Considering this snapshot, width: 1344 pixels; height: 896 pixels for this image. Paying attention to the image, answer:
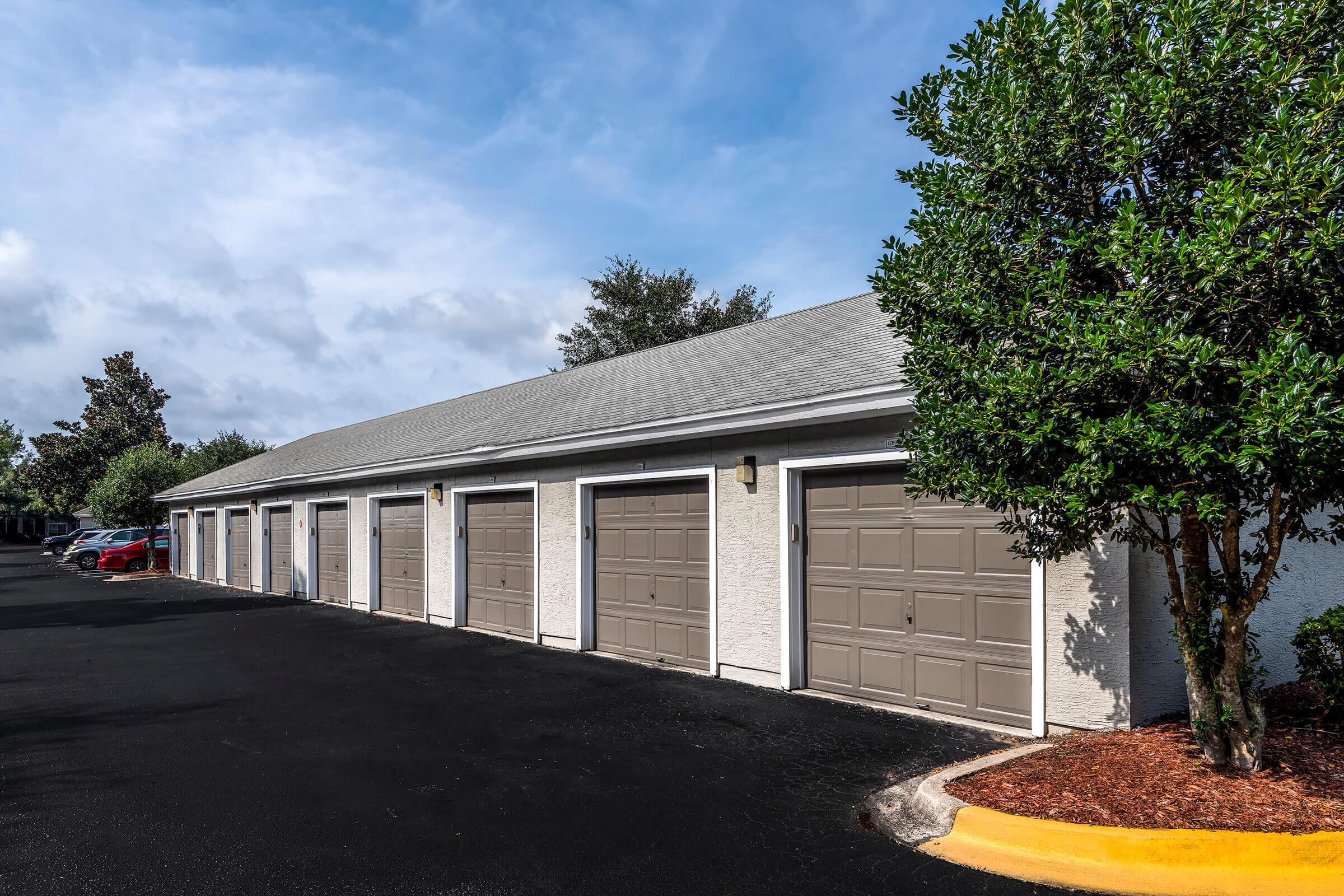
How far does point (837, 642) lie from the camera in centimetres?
761

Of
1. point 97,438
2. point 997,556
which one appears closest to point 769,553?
point 997,556

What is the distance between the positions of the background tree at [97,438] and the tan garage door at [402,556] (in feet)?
141

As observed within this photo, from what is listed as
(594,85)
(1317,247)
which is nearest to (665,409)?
(594,85)

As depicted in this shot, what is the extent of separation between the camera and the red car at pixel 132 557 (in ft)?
94.5

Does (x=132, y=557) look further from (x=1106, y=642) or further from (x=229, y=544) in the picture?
(x=1106, y=642)

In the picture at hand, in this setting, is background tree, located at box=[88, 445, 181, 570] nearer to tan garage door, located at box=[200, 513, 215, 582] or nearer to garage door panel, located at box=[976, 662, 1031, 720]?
tan garage door, located at box=[200, 513, 215, 582]

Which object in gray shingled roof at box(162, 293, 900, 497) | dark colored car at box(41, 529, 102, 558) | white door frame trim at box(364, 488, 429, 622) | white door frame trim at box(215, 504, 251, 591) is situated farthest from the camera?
dark colored car at box(41, 529, 102, 558)

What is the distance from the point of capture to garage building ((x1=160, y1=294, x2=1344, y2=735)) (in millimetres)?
6082

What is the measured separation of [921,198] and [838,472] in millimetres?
3414

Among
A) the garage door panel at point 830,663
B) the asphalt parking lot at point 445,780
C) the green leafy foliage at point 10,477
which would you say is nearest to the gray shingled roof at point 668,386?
the garage door panel at point 830,663

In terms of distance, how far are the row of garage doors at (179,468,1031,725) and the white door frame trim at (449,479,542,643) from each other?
0.62 feet

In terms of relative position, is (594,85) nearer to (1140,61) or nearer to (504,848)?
(1140,61)

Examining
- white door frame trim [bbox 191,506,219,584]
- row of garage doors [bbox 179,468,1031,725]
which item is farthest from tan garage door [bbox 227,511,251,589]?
row of garage doors [bbox 179,468,1031,725]

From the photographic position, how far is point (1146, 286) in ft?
12.6
